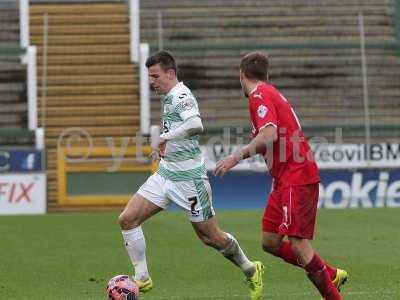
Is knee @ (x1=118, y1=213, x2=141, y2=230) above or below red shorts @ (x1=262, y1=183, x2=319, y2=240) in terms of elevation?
below

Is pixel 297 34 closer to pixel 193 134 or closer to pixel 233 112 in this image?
pixel 233 112

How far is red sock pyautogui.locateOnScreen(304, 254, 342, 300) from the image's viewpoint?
9180 millimetres

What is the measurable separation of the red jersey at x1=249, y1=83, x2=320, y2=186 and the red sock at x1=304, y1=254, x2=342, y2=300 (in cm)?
62

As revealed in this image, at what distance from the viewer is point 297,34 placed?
29828 millimetres

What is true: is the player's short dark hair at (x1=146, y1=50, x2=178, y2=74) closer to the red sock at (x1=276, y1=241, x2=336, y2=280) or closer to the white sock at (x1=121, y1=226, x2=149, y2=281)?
the white sock at (x1=121, y1=226, x2=149, y2=281)

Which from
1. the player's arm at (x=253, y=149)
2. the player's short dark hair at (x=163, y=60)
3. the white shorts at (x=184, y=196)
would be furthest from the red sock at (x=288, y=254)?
the player's short dark hair at (x=163, y=60)

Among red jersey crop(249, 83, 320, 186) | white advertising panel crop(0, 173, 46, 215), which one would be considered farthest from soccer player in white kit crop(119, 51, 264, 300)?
white advertising panel crop(0, 173, 46, 215)

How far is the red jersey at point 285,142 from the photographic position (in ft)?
30.5

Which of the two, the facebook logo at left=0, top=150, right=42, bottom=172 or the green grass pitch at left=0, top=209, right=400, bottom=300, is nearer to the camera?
the green grass pitch at left=0, top=209, right=400, bottom=300

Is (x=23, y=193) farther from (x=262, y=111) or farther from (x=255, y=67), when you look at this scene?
(x=262, y=111)

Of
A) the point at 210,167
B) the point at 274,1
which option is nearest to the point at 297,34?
the point at 274,1

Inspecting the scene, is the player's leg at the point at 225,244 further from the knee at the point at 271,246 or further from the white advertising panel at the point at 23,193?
the white advertising panel at the point at 23,193

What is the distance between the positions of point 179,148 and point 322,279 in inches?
75.8

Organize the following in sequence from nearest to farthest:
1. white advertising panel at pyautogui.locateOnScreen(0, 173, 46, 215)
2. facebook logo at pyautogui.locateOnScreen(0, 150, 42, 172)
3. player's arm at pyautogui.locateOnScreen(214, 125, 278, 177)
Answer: player's arm at pyautogui.locateOnScreen(214, 125, 278, 177)
white advertising panel at pyautogui.locateOnScreen(0, 173, 46, 215)
facebook logo at pyautogui.locateOnScreen(0, 150, 42, 172)
